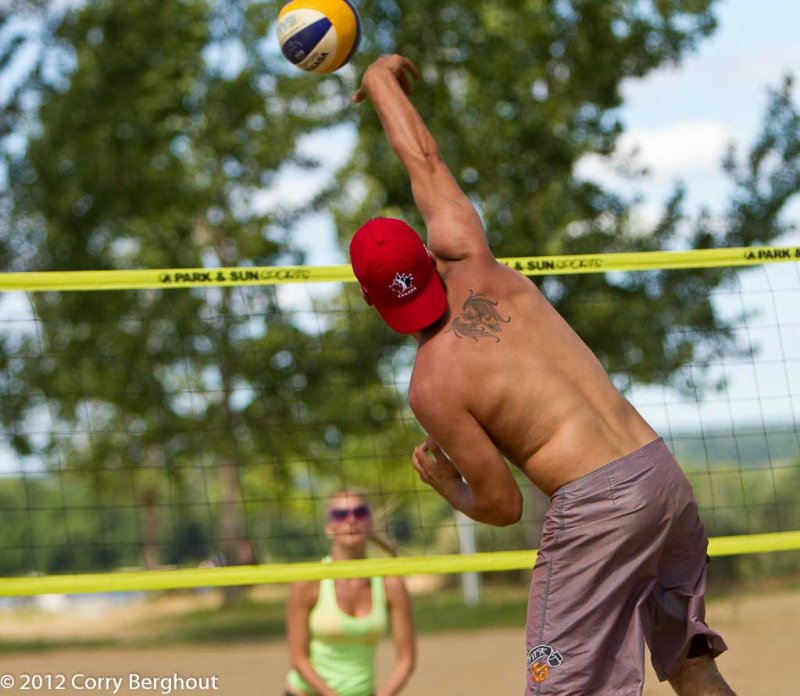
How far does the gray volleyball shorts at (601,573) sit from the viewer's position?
3.60 metres

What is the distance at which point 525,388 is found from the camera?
3.63m

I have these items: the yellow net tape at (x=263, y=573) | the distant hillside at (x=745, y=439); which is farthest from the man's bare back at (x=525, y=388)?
the distant hillside at (x=745, y=439)

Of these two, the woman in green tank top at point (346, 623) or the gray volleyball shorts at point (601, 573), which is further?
the woman in green tank top at point (346, 623)

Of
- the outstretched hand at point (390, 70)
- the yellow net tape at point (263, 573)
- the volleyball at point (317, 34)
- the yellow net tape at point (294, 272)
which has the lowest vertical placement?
the yellow net tape at point (263, 573)

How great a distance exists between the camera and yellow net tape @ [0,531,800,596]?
4.88 m

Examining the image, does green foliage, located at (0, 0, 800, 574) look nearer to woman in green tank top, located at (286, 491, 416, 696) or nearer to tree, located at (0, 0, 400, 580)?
tree, located at (0, 0, 400, 580)

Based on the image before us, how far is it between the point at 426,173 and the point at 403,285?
66 centimetres

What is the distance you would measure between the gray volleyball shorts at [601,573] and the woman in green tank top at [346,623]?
192cm

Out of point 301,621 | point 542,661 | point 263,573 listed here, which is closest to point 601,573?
point 542,661

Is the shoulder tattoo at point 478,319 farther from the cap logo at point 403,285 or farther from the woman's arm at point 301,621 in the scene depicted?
the woman's arm at point 301,621

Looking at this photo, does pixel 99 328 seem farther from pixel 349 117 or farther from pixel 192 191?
pixel 349 117

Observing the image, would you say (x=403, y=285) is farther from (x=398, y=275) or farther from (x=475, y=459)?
(x=475, y=459)

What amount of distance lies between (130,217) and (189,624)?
6020mm

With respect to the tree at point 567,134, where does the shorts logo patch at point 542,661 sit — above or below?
below
